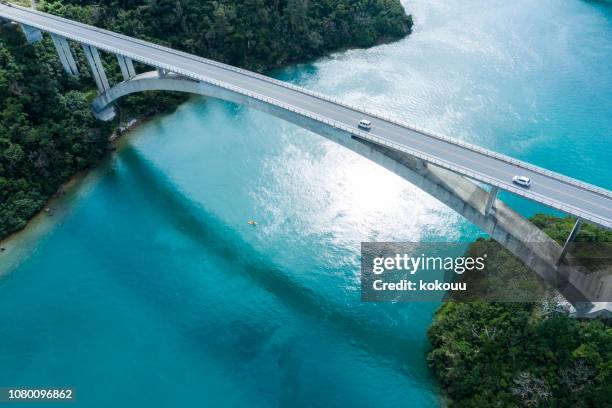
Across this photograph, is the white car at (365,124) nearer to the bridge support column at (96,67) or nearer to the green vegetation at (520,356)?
the green vegetation at (520,356)

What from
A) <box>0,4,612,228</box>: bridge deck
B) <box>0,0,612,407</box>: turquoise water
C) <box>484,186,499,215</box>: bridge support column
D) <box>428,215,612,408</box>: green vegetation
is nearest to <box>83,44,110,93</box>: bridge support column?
<box>0,4,612,228</box>: bridge deck

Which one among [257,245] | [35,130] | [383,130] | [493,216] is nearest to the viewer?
[493,216]

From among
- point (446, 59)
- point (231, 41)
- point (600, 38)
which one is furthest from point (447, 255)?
point (600, 38)

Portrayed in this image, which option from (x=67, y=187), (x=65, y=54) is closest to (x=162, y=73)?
(x=65, y=54)

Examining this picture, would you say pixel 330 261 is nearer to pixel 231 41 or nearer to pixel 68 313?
pixel 68 313

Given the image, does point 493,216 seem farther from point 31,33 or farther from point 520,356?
point 31,33

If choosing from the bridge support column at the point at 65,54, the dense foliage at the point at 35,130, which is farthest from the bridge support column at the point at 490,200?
the bridge support column at the point at 65,54
